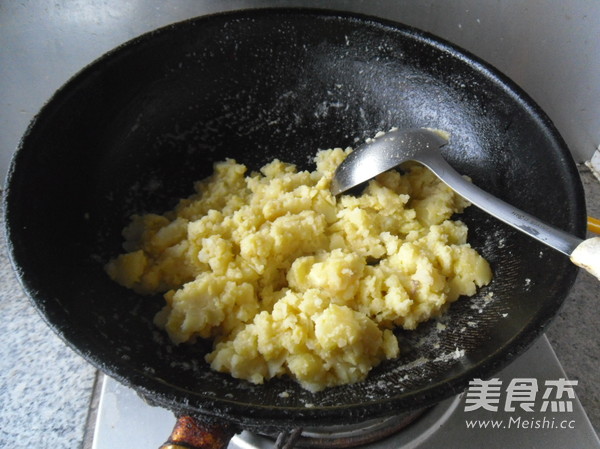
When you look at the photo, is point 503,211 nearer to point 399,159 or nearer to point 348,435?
point 399,159

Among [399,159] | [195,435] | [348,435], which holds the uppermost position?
[399,159]

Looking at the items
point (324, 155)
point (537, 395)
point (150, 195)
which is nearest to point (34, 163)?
point (150, 195)

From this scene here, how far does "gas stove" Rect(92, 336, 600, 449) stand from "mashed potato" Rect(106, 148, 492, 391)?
15cm

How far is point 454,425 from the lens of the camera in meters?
0.91

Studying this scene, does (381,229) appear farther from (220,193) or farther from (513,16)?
(513,16)

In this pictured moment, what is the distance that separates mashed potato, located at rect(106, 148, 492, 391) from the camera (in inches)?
31.7

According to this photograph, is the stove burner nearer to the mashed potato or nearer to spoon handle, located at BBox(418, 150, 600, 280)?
the mashed potato

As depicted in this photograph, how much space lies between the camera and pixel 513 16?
3.70 feet

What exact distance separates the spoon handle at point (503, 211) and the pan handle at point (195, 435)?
505 millimetres

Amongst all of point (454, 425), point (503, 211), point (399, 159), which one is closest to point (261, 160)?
point (399, 159)

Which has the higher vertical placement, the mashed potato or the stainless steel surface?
the stainless steel surface

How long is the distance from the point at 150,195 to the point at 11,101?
40 centimetres

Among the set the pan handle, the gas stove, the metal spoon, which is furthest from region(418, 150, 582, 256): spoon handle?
the pan handle

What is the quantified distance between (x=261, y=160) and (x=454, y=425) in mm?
637
